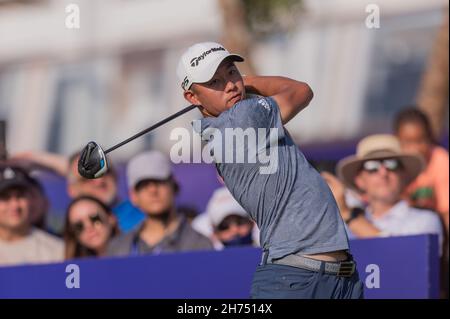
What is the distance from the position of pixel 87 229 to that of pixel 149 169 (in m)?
0.58

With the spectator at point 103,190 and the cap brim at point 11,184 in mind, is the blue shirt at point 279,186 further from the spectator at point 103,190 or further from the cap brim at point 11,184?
the cap brim at point 11,184

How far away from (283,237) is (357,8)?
16.2 m

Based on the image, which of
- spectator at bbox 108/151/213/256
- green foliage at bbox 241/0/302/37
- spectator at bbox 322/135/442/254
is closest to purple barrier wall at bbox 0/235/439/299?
spectator at bbox 322/135/442/254

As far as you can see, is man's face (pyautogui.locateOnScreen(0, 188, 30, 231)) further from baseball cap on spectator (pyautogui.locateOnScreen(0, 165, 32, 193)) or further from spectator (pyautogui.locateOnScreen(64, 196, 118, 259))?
spectator (pyautogui.locateOnScreen(64, 196, 118, 259))

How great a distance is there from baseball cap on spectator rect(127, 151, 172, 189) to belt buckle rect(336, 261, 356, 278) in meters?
3.47

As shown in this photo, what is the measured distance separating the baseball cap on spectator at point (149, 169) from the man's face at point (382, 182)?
133cm

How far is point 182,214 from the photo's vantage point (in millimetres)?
9203

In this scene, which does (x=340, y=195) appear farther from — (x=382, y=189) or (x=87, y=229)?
(x=87, y=229)

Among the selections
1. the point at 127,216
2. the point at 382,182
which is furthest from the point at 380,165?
the point at 127,216

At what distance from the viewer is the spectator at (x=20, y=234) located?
9.27 meters

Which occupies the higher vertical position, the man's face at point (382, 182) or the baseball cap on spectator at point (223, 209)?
the man's face at point (382, 182)

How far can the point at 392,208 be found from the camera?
8500mm

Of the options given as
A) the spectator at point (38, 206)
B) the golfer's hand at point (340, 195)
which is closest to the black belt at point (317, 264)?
the golfer's hand at point (340, 195)

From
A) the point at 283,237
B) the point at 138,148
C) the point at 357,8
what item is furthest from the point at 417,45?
the point at 283,237
